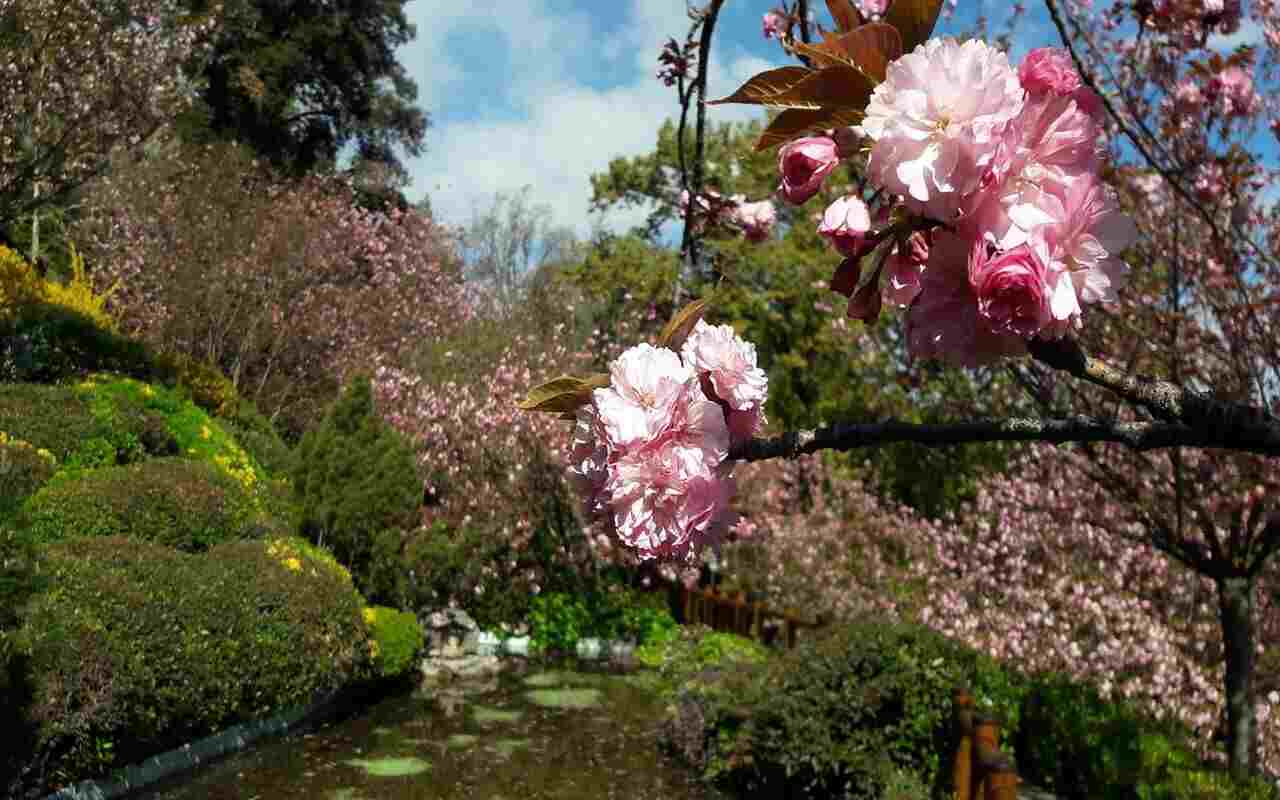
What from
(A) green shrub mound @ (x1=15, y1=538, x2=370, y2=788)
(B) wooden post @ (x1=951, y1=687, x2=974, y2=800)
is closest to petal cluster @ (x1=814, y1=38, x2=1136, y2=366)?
(B) wooden post @ (x1=951, y1=687, x2=974, y2=800)

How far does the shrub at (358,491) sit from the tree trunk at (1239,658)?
24.3 feet

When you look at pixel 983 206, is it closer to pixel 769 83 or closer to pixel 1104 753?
pixel 769 83

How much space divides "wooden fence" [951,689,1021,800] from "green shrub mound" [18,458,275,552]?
5.04 metres

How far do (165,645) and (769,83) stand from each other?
588 cm

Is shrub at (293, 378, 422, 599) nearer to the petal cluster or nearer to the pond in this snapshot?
the pond

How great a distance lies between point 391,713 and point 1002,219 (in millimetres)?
8252

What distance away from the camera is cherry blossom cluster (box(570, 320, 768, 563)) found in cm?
103

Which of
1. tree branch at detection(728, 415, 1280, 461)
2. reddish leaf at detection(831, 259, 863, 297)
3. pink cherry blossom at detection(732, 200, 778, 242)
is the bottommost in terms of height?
tree branch at detection(728, 415, 1280, 461)

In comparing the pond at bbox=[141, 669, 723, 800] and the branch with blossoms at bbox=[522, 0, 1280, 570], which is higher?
the branch with blossoms at bbox=[522, 0, 1280, 570]

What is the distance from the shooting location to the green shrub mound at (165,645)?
16.9ft

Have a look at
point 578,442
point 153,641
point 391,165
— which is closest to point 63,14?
point 153,641

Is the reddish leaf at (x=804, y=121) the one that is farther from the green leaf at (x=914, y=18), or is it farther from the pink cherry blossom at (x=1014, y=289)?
the pink cherry blossom at (x=1014, y=289)

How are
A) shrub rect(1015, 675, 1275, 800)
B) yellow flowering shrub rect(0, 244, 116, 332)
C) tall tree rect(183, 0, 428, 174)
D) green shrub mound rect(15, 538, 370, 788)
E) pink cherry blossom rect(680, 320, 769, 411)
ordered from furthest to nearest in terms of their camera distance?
tall tree rect(183, 0, 428, 174)
yellow flowering shrub rect(0, 244, 116, 332)
green shrub mound rect(15, 538, 370, 788)
shrub rect(1015, 675, 1275, 800)
pink cherry blossom rect(680, 320, 769, 411)

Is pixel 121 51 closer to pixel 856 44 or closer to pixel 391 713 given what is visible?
pixel 391 713
